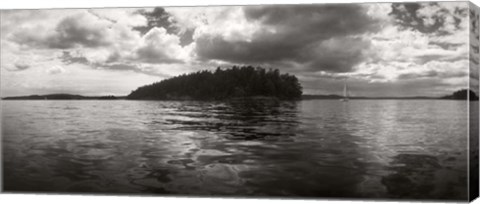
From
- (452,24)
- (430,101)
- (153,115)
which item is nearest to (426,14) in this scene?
(452,24)

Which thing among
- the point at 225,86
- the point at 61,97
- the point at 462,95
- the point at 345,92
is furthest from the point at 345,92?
the point at 61,97

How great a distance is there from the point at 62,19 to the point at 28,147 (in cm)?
229

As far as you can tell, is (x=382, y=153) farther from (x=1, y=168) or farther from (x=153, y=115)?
(x=1, y=168)

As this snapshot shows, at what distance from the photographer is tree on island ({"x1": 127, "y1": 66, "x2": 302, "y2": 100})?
40.4 ft

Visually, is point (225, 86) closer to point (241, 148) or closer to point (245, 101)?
point (245, 101)

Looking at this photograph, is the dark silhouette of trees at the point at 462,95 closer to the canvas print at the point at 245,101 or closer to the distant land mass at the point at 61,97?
the canvas print at the point at 245,101

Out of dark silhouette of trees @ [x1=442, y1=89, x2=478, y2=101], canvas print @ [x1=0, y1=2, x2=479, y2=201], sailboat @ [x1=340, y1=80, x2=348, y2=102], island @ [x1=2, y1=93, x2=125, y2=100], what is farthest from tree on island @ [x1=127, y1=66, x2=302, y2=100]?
dark silhouette of trees @ [x1=442, y1=89, x2=478, y2=101]

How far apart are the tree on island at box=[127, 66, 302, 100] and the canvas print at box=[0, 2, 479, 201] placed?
0.02 metres

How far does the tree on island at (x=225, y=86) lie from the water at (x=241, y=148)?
17cm

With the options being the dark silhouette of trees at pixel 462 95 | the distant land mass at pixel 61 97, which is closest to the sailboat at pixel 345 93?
the dark silhouette of trees at pixel 462 95

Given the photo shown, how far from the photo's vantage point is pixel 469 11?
1136 centimetres

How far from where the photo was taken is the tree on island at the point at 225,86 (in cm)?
1233

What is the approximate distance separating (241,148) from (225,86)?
3.91 feet

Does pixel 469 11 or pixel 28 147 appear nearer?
pixel 469 11
